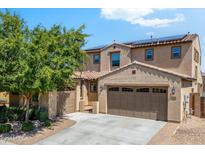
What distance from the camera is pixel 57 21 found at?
46.7ft

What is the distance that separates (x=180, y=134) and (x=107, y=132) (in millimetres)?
4482

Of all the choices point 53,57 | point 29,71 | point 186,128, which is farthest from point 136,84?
point 29,71

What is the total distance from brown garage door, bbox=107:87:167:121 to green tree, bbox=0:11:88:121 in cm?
546

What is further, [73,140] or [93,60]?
[93,60]

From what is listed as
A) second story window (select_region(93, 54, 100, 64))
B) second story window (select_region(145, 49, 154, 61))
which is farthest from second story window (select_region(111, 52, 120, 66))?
second story window (select_region(145, 49, 154, 61))

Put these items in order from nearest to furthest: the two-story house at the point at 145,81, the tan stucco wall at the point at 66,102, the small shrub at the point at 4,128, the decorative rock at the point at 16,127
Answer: the small shrub at the point at 4,128, the decorative rock at the point at 16,127, the two-story house at the point at 145,81, the tan stucco wall at the point at 66,102

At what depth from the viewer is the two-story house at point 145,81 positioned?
614 inches

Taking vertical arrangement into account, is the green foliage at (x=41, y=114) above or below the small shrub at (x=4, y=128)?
above

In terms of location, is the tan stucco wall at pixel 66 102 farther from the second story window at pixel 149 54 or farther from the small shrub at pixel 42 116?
the second story window at pixel 149 54

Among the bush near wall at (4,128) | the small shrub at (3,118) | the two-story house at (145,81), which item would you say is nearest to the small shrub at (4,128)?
the bush near wall at (4,128)

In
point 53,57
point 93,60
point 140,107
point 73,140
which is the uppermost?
point 93,60

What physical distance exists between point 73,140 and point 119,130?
3396 mm

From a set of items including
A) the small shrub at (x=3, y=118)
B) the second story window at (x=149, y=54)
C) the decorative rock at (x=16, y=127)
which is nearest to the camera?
the decorative rock at (x=16, y=127)

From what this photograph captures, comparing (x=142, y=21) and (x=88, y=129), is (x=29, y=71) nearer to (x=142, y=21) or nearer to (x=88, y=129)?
(x=88, y=129)
